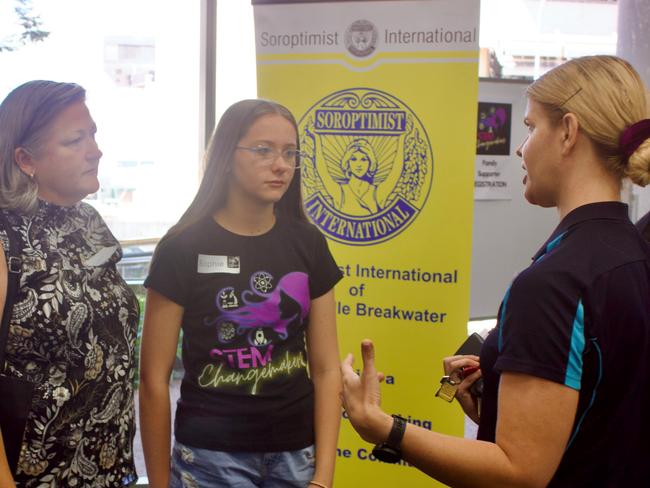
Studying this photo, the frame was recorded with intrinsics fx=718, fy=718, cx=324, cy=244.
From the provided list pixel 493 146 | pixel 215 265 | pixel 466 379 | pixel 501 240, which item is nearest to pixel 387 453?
pixel 466 379

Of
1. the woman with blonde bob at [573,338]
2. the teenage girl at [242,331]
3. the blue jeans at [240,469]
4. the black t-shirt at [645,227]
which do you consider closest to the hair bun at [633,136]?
the woman with blonde bob at [573,338]

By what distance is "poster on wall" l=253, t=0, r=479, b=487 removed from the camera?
2.84 m

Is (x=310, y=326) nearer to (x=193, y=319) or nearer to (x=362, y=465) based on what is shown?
(x=193, y=319)

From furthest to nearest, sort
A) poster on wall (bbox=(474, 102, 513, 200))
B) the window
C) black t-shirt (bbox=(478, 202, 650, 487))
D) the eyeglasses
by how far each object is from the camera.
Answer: the window → poster on wall (bbox=(474, 102, 513, 200)) → the eyeglasses → black t-shirt (bbox=(478, 202, 650, 487))

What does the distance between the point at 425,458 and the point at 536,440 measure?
0.63 ft

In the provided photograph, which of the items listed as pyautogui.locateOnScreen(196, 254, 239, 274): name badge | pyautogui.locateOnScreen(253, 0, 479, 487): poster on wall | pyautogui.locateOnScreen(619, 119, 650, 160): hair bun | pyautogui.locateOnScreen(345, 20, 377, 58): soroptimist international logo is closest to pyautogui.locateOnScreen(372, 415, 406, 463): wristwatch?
pyautogui.locateOnScreen(619, 119, 650, 160): hair bun

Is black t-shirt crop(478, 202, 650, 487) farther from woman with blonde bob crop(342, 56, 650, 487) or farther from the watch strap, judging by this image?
the watch strap

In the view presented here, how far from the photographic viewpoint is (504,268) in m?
4.10

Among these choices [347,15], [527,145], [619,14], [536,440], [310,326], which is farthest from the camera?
[619,14]

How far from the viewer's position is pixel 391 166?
9.56ft

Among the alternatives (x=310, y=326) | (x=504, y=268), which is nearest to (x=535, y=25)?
(x=504, y=268)

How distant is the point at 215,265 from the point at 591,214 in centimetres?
97

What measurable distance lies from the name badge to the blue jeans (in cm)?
46

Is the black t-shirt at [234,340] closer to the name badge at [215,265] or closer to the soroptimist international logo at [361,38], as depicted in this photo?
the name badge at [215,265]
